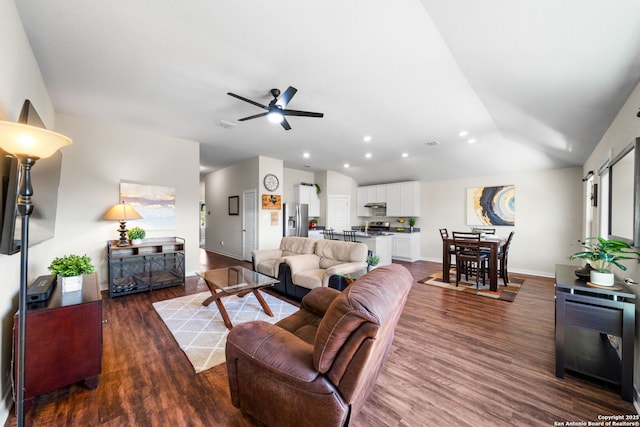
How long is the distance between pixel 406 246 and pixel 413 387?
218 inches

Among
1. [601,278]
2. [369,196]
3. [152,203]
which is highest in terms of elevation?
[369,196]

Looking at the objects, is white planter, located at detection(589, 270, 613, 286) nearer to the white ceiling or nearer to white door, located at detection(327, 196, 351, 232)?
the white ceiling

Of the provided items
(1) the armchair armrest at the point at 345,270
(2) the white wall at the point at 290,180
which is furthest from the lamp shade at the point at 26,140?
(2) the white wall at the point at 290,180

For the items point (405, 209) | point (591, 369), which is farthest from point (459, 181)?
point (591, 369)

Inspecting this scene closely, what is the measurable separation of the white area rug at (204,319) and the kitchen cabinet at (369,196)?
516 cm

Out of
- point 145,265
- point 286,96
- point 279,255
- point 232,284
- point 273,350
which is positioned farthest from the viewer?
point 279,255

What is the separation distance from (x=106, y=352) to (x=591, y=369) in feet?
13.9

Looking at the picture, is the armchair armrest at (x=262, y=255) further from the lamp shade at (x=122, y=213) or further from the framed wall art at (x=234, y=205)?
the framed wall art at (x=234, y=205)

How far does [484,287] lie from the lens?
452 cm

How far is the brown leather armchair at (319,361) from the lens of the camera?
1.15 meters

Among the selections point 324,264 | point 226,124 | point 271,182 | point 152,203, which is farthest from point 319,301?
point 271,182

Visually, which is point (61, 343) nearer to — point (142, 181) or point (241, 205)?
point (142, 181)

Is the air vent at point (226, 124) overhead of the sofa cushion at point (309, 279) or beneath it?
overhead

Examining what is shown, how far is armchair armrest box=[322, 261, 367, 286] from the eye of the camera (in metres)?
3.29
